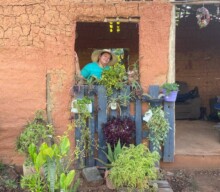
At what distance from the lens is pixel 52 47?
5.52 metres

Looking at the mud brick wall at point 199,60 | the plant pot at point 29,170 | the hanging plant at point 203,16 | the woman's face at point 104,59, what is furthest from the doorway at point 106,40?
the plant pot at point 29,170

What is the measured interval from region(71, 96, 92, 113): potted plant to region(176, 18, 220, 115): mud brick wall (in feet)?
18.0

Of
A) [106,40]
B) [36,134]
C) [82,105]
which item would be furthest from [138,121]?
[106,40]

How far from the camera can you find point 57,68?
18.2 feet

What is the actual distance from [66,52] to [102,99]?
88 centimetres

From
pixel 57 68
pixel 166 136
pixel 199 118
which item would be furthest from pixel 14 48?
pixel 199 118

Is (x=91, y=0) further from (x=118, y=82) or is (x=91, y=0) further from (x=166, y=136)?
(x=166, y=136)

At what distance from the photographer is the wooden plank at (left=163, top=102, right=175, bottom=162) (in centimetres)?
553

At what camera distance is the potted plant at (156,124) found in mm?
5309

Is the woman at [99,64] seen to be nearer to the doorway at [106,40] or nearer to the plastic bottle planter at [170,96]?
the plastic bottle planter at [170,96]

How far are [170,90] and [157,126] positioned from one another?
55cm

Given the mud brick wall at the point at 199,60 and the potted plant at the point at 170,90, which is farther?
the mud brick wall at the point at 199,60

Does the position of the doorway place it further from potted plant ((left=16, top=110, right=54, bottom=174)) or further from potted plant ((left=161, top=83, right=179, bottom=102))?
potted plant ((left=16, top=110, right=54, bottom=174))

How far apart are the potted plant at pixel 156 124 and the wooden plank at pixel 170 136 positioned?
5.0 inches
